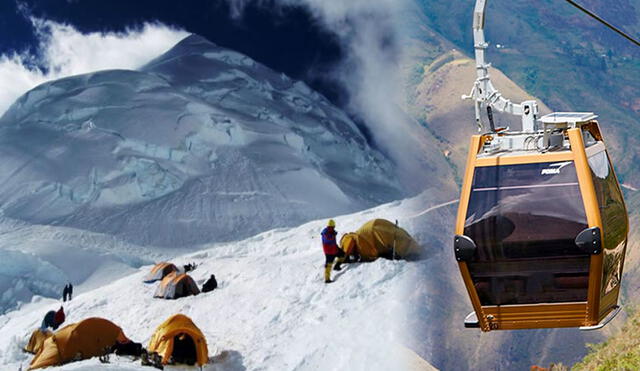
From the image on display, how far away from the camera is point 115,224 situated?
31.4 m

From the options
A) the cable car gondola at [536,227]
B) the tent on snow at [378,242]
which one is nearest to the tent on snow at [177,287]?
the tent on snow at [378,242]

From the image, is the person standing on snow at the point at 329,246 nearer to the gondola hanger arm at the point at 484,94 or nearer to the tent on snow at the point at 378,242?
the tent on snow at the point at 378,242

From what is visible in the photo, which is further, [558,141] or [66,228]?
[66,228]

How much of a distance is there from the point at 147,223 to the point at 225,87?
52.4ft

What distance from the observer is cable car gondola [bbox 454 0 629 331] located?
6.07m

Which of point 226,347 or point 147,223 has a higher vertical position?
point 226,347

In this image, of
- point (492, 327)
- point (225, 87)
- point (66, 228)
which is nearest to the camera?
point (492, 327)

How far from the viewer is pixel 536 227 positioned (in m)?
6.14

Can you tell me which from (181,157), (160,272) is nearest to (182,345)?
(160,272)

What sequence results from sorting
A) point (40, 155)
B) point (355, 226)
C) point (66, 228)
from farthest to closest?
point (40, 155), point (66, 228), point (355, 226)

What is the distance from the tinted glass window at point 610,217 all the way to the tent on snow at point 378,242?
8.68 metres

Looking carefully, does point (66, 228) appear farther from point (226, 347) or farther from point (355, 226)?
point (226, 347)

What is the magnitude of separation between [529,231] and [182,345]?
9019 mm

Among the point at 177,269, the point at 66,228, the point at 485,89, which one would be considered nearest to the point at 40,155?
the point at 66,228
